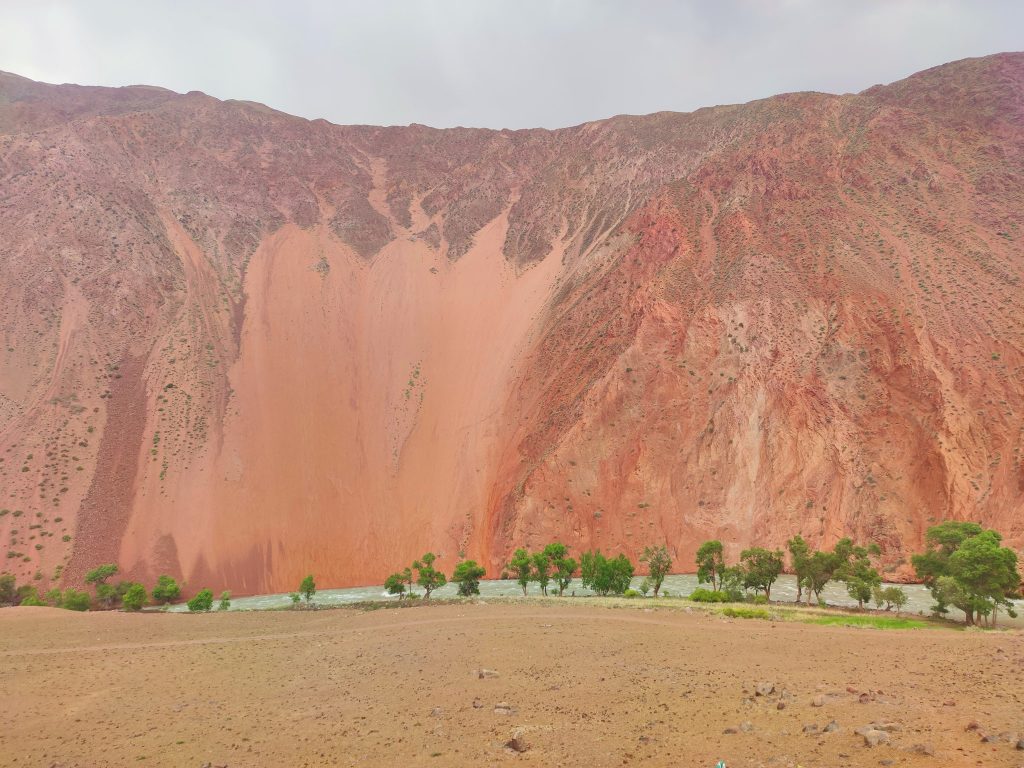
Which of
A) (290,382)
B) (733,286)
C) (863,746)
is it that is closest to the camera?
(863,746)

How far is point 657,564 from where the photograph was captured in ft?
120

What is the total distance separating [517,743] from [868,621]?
20.1 metres

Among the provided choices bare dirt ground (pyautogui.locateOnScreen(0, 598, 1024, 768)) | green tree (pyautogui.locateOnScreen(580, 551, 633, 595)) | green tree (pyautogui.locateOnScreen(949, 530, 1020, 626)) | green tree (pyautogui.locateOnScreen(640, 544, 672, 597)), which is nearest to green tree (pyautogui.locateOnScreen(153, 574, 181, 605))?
bare dirt ground (pyautogui.locateOnScreen(0, 598, 1024, 768))

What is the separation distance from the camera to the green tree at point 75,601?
35.7 metres

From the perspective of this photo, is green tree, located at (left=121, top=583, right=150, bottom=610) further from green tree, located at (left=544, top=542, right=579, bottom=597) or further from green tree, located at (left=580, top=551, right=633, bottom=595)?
green tree, located at (left=580, top=551, right=633, bottom=595)

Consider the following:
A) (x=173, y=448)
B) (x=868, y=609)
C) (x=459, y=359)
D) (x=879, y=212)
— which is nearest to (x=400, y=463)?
(x=459, y=359)

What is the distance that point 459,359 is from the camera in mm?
61250

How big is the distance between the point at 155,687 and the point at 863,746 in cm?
1614

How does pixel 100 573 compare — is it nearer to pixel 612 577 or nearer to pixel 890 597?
pixel 612 577

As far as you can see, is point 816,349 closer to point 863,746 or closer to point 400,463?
point 400,463

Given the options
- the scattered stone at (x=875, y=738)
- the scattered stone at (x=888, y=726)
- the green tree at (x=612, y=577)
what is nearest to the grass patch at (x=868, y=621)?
the green tree at (x=612, y=577)

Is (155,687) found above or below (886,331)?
below

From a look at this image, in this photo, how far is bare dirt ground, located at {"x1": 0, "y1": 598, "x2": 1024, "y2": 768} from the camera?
10.1 meters

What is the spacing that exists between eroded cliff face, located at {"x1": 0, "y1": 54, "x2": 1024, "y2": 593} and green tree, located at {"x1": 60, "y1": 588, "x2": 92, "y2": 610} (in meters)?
4.13
